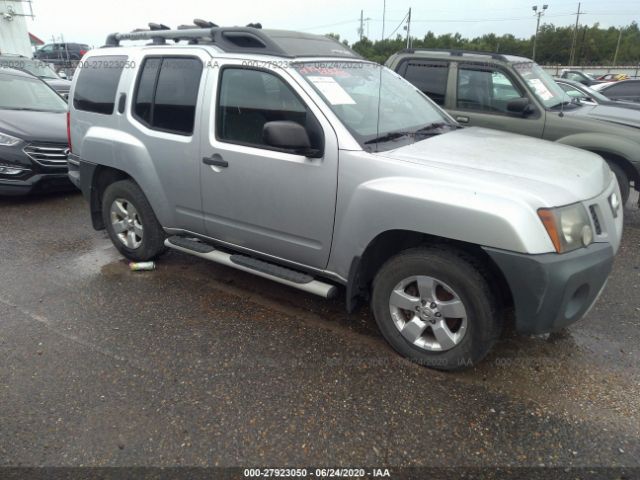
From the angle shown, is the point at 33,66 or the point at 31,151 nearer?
the point at 31,151

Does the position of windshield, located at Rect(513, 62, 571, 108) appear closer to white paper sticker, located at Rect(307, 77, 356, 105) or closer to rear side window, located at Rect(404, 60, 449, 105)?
rear side window, located at Rect(404, 60, 449, 105)

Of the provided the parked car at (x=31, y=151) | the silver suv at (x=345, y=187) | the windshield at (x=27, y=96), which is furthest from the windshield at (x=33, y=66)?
the silver suv at (x=345, y=187)

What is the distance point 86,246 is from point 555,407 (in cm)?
445

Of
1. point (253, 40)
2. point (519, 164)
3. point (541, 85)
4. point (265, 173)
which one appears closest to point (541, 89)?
point (541, 85)

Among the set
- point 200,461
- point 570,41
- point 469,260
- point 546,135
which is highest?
point 570,41

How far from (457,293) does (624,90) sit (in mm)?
11894

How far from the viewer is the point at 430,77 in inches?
238

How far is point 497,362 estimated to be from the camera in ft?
9.73

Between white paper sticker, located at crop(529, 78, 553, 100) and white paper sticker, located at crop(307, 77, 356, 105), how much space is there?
345 cm

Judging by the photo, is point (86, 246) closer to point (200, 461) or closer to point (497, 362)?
point (200, 461)

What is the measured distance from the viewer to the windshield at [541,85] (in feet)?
18.4

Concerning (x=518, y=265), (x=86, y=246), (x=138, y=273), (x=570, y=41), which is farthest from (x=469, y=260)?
(x=570, y=41)

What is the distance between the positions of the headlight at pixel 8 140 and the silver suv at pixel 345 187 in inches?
92.8

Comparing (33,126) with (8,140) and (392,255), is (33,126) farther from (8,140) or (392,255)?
(392,255)
